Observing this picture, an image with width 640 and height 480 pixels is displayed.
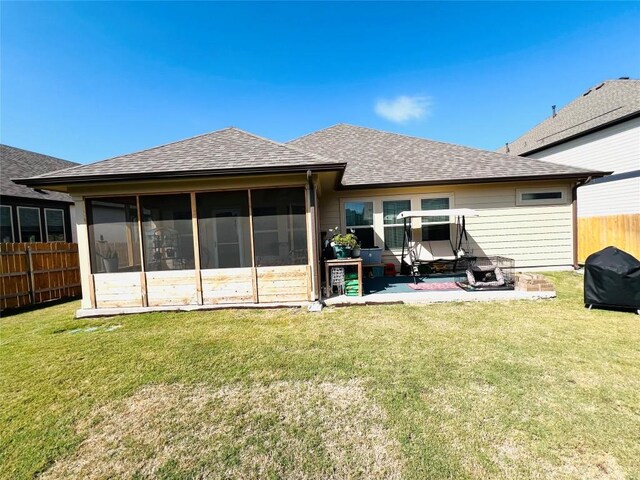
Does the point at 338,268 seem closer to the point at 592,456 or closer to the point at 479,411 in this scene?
the point at 479,411

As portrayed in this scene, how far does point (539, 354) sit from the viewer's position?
334 cm

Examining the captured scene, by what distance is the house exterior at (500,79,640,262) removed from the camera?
9828 mm

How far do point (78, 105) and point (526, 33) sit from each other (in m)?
17.1

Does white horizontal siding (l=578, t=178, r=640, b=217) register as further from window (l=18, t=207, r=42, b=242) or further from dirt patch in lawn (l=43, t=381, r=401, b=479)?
window (l=18, t=207, r=42, b=242)

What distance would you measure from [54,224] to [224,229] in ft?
34.8

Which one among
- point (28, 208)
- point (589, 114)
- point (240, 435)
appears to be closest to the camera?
point (240, 435)

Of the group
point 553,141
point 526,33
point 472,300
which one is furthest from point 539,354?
point 553,141

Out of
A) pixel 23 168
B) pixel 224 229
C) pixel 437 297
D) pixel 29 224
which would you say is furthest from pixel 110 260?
pixel 23 168

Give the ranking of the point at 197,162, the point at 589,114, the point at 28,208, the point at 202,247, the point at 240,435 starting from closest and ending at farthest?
the point at 240,435 < the point at 197,162 < the point at 202,247 < the point at 28,208 < the point at 589,114

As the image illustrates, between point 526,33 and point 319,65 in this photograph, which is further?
point 319,65

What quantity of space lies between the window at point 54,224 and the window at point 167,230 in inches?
347

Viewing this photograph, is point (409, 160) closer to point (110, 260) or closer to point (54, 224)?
point (110, 260)

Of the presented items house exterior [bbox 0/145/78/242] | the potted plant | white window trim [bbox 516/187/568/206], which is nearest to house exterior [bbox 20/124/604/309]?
the potted plant

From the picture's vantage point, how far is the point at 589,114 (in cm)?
1280
